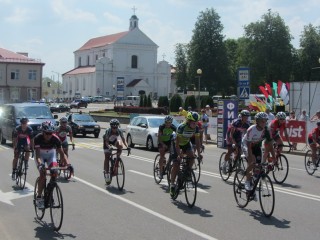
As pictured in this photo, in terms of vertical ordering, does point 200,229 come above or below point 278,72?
below

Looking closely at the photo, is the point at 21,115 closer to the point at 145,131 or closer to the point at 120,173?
the point at 145,131

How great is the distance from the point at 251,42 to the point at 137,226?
8722 centimetres

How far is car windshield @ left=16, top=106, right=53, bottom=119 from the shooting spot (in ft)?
85.4

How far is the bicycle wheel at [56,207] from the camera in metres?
8.24

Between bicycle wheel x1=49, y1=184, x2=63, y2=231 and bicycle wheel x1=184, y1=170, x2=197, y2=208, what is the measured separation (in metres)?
2.81

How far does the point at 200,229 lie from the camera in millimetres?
8281

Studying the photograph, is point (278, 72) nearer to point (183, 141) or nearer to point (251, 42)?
point (251, 42)

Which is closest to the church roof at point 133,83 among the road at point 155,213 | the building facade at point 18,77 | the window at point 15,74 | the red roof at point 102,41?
the red roof at point 102,41

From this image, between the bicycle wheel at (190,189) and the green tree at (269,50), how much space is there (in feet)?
268

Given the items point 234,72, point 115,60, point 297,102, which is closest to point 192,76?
A: point 234,72

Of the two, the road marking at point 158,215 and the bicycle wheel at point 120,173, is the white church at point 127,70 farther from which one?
the road marking at point 158,215

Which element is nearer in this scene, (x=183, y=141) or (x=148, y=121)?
(x=183, y=141)

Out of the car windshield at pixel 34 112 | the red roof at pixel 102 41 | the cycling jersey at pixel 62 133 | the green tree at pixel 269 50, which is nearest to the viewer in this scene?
the cycling jersey at pixel 62 133

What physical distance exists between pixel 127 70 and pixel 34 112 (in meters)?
94.0
